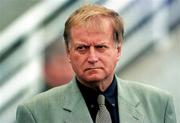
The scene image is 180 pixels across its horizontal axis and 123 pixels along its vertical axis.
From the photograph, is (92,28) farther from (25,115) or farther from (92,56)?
(25,115)

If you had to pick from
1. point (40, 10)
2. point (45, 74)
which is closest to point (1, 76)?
point (45, 74)

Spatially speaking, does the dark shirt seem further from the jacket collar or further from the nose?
the nose

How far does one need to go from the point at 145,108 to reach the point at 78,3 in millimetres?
1181

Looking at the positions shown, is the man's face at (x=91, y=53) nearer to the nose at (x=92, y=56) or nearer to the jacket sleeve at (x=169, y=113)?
the nose at (x=92, y=56)

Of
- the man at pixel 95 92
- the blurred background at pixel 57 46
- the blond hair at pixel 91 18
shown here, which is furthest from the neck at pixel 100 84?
the blurred background at pixel 57 46

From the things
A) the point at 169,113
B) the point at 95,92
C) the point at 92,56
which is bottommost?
the point at 169,113

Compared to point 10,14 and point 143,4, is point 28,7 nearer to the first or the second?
point 10,14

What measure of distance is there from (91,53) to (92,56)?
0.01m

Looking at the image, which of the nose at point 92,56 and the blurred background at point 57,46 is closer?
the nose at point 92,56

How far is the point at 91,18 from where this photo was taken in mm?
1406

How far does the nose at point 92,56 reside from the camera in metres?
1.38

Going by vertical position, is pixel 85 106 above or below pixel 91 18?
below

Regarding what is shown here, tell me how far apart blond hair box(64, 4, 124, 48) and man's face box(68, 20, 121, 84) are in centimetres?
2

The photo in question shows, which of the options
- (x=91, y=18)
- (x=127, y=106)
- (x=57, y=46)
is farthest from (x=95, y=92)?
(x=57, y=46)
